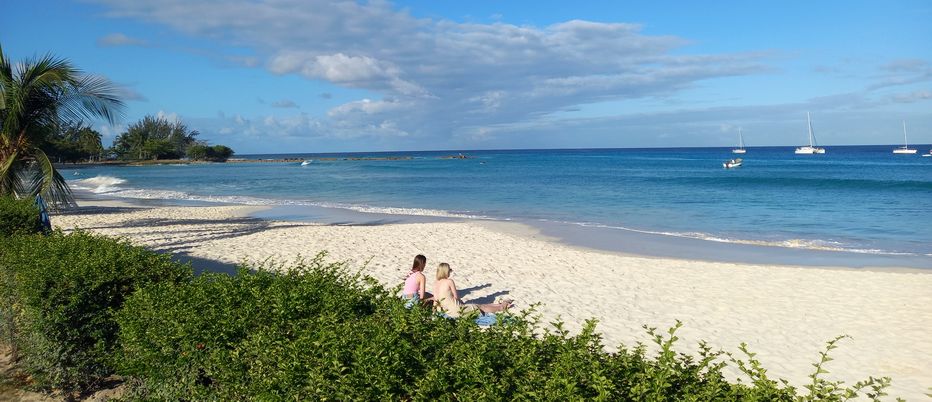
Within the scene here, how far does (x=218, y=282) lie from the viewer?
14.3 feet

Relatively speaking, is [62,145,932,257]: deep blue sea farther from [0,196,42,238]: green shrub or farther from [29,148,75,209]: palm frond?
[0,196,42,238]: green shrub

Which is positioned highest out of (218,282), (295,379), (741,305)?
(218,282)

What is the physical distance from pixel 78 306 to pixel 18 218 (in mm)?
5633

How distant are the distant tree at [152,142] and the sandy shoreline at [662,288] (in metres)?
104

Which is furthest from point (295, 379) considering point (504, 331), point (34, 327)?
point (34, 327)

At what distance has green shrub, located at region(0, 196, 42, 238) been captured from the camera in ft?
28.3

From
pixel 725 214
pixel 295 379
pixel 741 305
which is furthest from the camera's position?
pixel 725 214

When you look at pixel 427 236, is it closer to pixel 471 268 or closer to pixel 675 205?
pixel 471 268

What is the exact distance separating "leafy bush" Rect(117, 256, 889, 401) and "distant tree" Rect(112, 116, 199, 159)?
119m

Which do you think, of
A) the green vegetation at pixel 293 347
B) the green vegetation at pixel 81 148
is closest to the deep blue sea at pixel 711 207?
the green vegetation at pixel 293 347

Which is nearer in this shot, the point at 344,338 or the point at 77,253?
the point at 344,338

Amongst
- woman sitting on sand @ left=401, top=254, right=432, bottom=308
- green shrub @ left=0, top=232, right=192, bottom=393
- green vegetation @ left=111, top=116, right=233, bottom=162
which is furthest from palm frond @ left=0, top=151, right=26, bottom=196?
green vegetation @ left=111, top=116, right=233, bottom=162

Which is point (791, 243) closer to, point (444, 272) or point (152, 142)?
point (444, 272)

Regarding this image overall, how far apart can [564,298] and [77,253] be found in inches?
280
